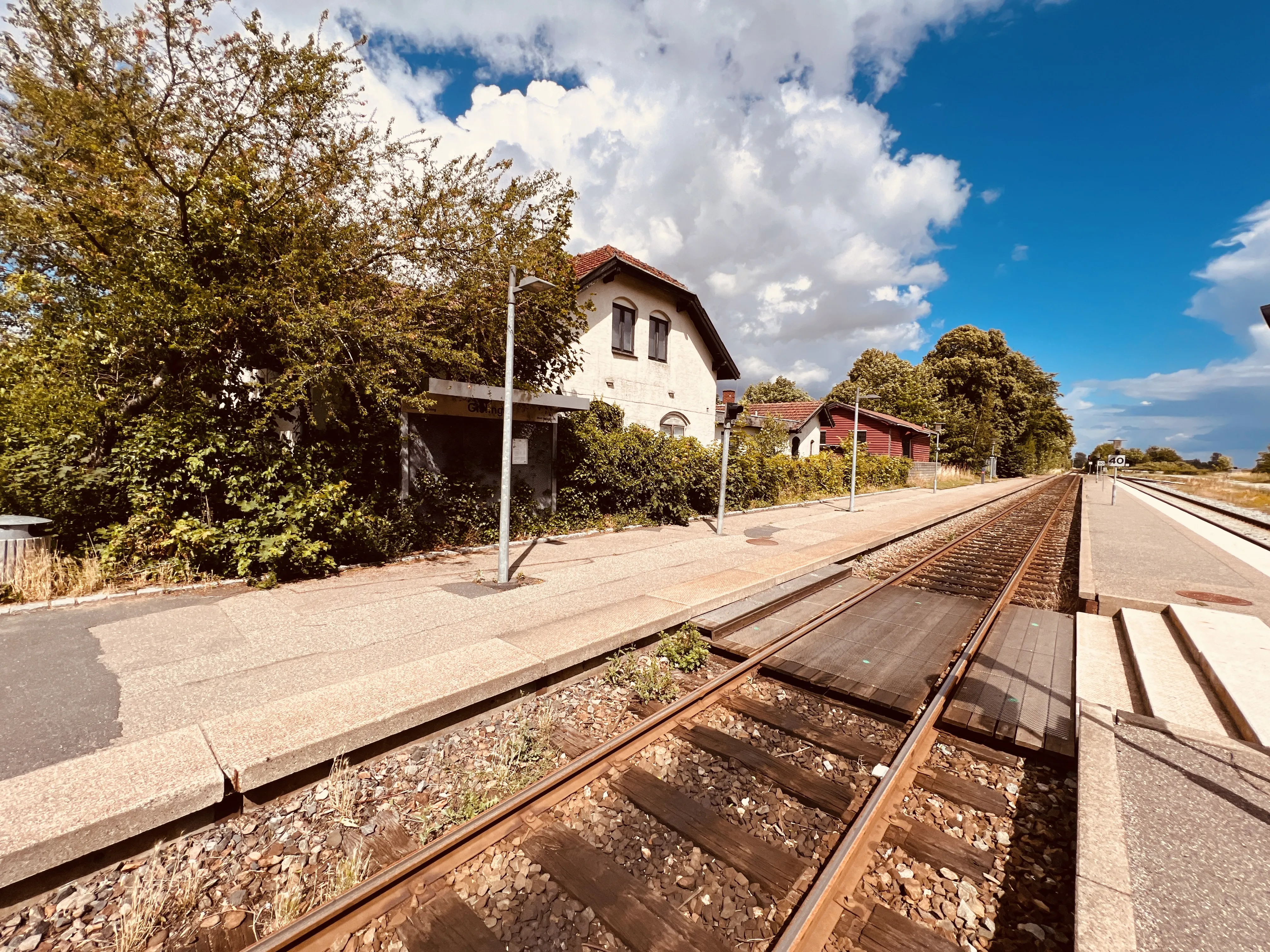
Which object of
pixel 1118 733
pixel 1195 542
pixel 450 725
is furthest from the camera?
pixel 1195 542

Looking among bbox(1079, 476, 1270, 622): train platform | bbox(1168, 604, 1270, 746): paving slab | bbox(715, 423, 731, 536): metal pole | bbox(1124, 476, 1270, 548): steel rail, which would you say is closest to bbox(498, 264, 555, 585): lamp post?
bbox(715, 423, 731, 536): metal pole

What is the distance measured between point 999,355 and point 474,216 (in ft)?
216

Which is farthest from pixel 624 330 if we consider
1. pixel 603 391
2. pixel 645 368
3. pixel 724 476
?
pixel 724 476

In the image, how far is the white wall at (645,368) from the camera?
16.0 m

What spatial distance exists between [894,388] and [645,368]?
1634 inches

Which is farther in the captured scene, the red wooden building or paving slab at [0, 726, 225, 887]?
the red wooden building

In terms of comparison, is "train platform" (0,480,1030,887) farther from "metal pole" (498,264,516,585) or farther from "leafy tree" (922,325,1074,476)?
"leafy tree" (922,325,1074,476)

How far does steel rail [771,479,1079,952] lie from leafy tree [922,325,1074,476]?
49149 millimetres

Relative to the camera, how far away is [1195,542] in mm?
12703

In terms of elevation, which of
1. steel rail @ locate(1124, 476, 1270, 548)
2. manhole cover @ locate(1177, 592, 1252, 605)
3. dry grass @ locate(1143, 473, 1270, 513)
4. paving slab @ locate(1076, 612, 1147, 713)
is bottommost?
paving slab @ locate(1076, 612, 1147, 713)

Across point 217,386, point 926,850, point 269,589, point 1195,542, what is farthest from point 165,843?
point 1195,542

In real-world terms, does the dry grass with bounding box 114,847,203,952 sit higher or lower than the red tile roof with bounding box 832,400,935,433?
lower

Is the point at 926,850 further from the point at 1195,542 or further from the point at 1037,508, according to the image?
the point at 1037,508

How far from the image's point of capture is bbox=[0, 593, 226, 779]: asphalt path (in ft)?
11.2
